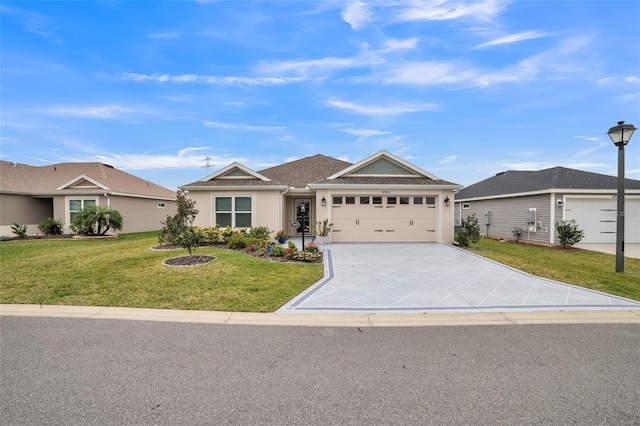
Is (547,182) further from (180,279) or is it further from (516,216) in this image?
(180,279)

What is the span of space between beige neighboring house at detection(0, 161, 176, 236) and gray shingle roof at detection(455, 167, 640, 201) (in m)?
24.5

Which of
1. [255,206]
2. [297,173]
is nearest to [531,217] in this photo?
[297,173]

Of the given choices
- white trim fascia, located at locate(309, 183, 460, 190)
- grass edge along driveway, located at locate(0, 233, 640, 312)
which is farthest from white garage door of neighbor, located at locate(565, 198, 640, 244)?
white trim fascia, located at locate(309, 183, 460, 190)

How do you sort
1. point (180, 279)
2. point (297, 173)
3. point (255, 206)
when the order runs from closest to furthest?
1. point (180, 279)
2. point (255, 206)
3. point (297, 173)

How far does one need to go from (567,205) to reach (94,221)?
2478 cm

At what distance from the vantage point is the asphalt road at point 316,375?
7.43 feet

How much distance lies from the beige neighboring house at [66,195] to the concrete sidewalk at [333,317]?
48.3 ft

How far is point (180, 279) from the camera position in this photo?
256 inches

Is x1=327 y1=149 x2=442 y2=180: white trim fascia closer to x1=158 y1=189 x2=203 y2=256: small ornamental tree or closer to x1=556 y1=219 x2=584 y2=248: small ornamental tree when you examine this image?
x1=556 y1=219 x2=584 y2=248: small ornamental tree

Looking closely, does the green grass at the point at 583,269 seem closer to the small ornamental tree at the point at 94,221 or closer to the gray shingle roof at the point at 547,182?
the gray shingle roof at the point at 547,182

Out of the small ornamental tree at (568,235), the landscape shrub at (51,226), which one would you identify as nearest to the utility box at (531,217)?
the small ornamental tree at (568,235)

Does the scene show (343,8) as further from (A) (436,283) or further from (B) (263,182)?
(A) (436,283)

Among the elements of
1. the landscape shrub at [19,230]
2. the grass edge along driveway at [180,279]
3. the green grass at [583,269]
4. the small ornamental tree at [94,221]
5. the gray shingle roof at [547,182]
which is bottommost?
the green grass at [583,269]

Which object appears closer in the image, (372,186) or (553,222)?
(372,186)
